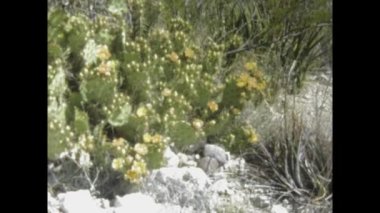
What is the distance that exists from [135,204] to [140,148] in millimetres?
241

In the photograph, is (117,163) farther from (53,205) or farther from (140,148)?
(53,205)

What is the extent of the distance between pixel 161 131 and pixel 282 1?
2.64ft

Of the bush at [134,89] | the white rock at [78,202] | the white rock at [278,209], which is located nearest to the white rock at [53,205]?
the white rock at [78,202]

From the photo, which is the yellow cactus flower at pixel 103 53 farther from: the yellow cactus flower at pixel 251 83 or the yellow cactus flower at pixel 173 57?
the yellow cactus flower at pixel 251 83

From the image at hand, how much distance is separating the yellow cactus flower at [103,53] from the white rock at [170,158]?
473mm

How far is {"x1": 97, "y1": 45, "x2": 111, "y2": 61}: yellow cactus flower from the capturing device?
122 inches

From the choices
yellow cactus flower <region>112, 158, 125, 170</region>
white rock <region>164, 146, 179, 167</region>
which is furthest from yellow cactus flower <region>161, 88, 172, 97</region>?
yellow cactus flower <region>112, 158, 125, 170</region>

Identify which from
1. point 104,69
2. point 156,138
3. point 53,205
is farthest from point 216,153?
point 53,205

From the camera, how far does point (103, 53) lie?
3.10 meters

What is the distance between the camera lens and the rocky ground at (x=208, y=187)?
3133 millimetres

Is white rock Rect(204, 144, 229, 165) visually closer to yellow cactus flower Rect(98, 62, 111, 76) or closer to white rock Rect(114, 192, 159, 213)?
white rock Rect(114, 192, 159, 213)
